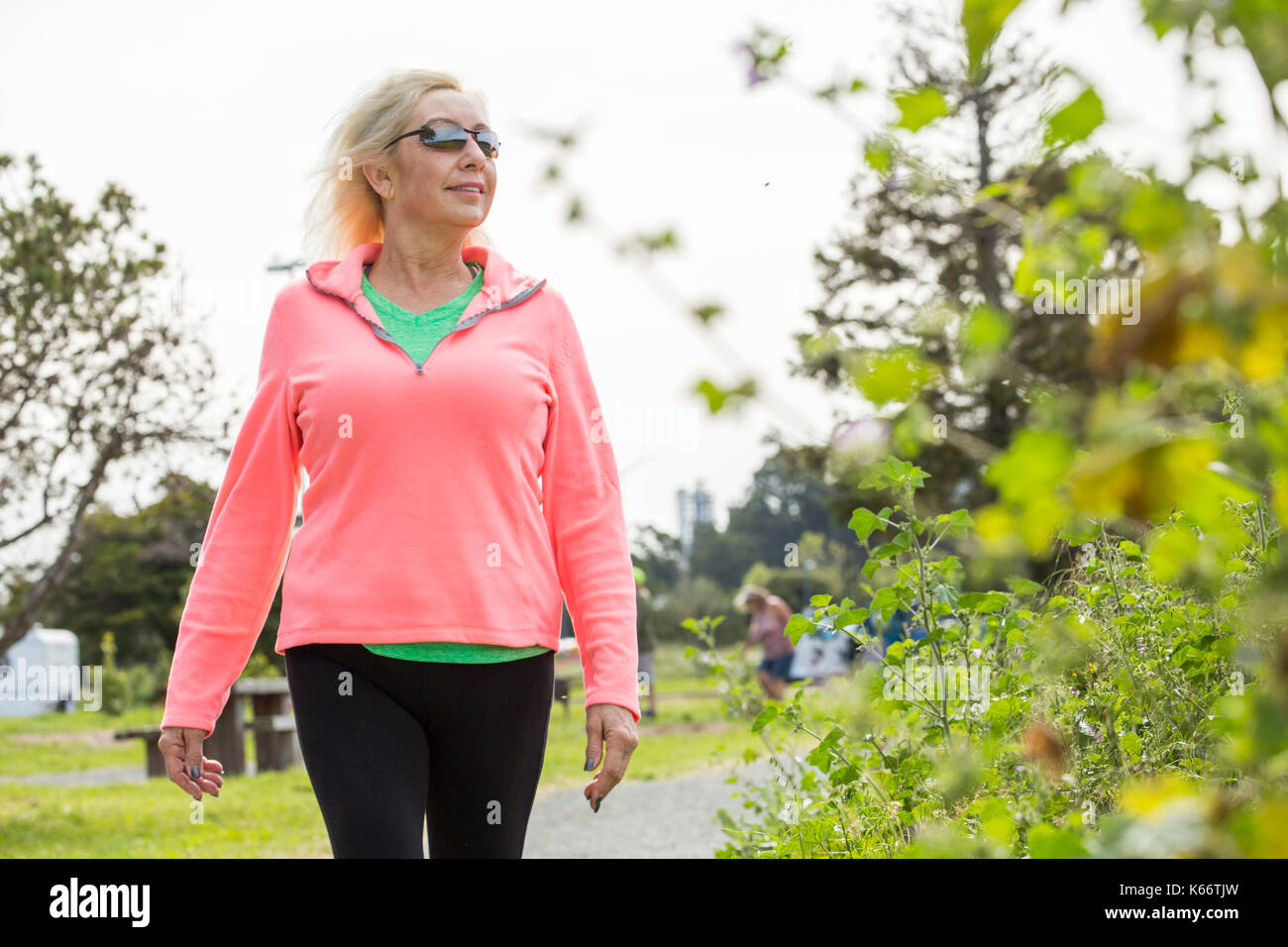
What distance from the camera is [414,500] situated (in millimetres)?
2211

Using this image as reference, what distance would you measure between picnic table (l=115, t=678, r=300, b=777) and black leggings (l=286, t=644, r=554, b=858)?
9.64 metres

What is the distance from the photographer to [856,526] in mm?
3086

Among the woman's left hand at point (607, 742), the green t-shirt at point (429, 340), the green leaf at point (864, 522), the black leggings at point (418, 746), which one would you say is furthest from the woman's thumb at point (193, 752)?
the green leaf at point (864, 522)

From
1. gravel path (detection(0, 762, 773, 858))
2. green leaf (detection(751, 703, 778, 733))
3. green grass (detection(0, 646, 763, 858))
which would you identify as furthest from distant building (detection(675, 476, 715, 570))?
green leaf (detection(751, 703, 778, 733))

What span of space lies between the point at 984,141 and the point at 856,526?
58.8ft

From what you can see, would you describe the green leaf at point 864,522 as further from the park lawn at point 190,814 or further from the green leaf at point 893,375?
the park lawn at point 190,814

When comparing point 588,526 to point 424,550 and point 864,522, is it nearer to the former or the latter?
point 424,550

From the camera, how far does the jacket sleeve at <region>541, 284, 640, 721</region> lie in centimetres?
233

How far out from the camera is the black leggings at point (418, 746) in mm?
2080

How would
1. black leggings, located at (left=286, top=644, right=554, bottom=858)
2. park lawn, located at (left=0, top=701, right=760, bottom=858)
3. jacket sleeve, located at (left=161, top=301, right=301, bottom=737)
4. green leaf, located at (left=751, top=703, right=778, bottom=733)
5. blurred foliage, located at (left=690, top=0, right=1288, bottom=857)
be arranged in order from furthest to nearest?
park lawn, located at (left=0, top=701, right=760, bottom=858)
green leaf, located at (left=751, top=703, right=778, bottom=733)
jacket sleeve, located at (left=161, top=301, right=301, bottom=737)
black leggings, located at (left=286, top=644, right=554, bottom=858)
blurred foliage, located at (left=690, top=0, right=1288, bottom=857)

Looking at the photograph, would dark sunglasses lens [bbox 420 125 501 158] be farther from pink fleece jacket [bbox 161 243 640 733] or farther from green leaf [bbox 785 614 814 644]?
green leaf [bbox 785 614 814 644]

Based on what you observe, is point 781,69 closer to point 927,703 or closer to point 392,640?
point 392,640

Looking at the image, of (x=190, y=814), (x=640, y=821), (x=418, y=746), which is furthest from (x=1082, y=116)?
(x=640, y=821)
